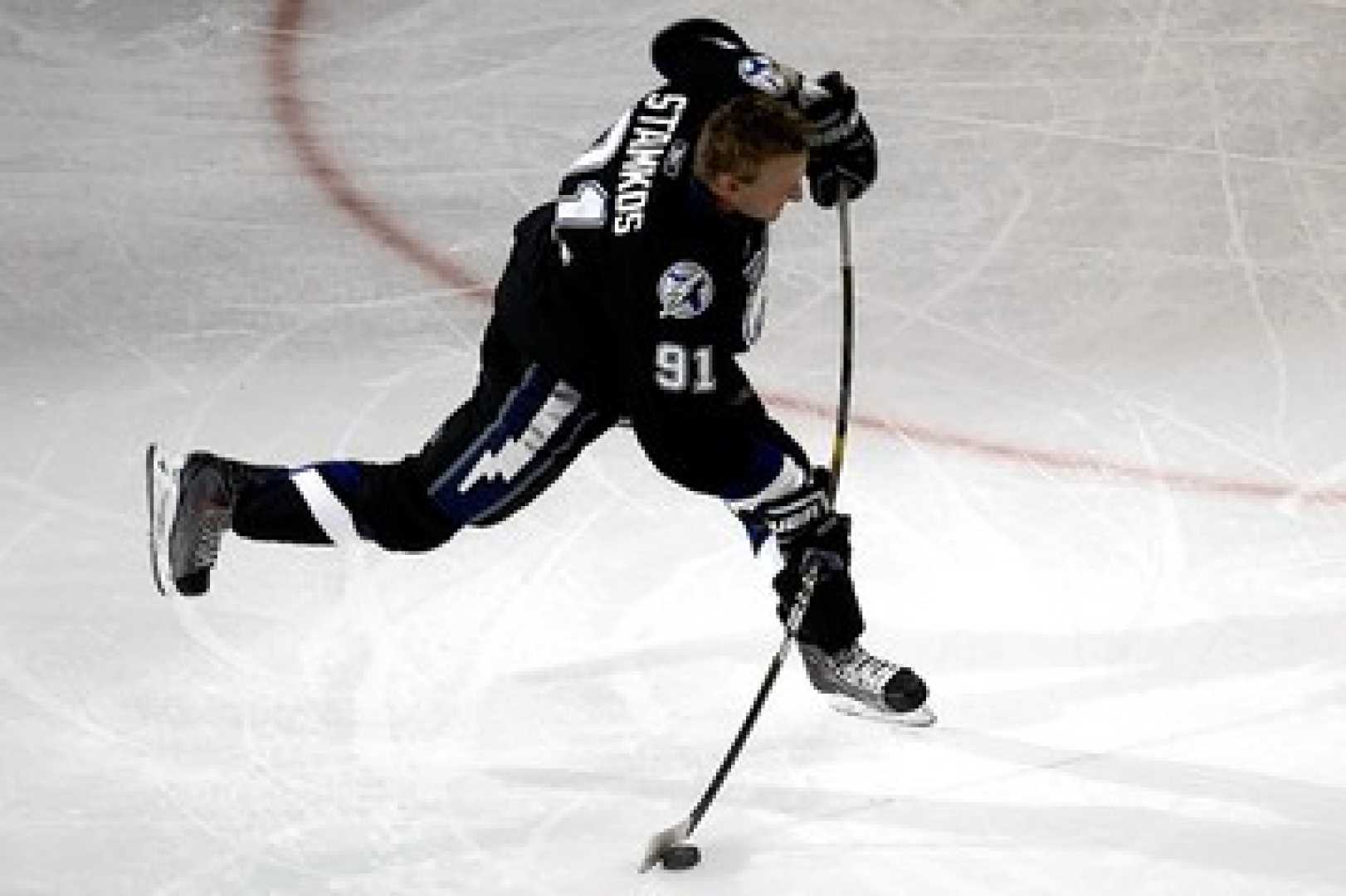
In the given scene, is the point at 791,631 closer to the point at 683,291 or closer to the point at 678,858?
the point at 678,858

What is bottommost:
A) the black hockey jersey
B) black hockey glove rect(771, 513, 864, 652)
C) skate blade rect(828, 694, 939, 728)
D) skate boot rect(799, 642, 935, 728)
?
skate blade rect(828, 694, 939, 728)

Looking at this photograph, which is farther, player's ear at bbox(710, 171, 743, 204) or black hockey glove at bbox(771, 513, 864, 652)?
black hockey glove at bbox(771, 513, 864, 652)

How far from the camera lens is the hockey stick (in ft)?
12.2

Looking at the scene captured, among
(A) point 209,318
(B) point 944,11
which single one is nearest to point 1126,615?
(A) point 209,318

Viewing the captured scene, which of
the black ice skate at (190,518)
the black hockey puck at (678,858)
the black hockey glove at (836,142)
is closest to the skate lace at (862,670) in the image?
the black hockey puck at (678,858)

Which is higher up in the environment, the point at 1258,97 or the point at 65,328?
the point at 1258,97

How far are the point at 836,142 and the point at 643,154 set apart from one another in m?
0.37

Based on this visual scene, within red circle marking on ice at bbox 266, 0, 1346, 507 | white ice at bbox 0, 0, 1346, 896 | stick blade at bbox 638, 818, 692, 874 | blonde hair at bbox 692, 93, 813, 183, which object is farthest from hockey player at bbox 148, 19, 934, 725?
red circle marking on ice at bbox 266, 0, 1346, 507

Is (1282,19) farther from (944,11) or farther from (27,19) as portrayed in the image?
(27,19)

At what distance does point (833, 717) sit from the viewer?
4.14 meters

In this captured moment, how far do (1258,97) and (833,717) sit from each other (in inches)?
97.1

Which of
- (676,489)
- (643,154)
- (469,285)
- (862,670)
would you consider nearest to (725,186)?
(643,154)

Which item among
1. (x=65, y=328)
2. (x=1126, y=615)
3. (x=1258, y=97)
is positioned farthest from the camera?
(x=1258, y=97)

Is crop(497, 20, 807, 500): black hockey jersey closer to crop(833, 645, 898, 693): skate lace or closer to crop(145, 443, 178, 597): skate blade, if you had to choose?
crop(833, 645, 898, 693): skate lace
